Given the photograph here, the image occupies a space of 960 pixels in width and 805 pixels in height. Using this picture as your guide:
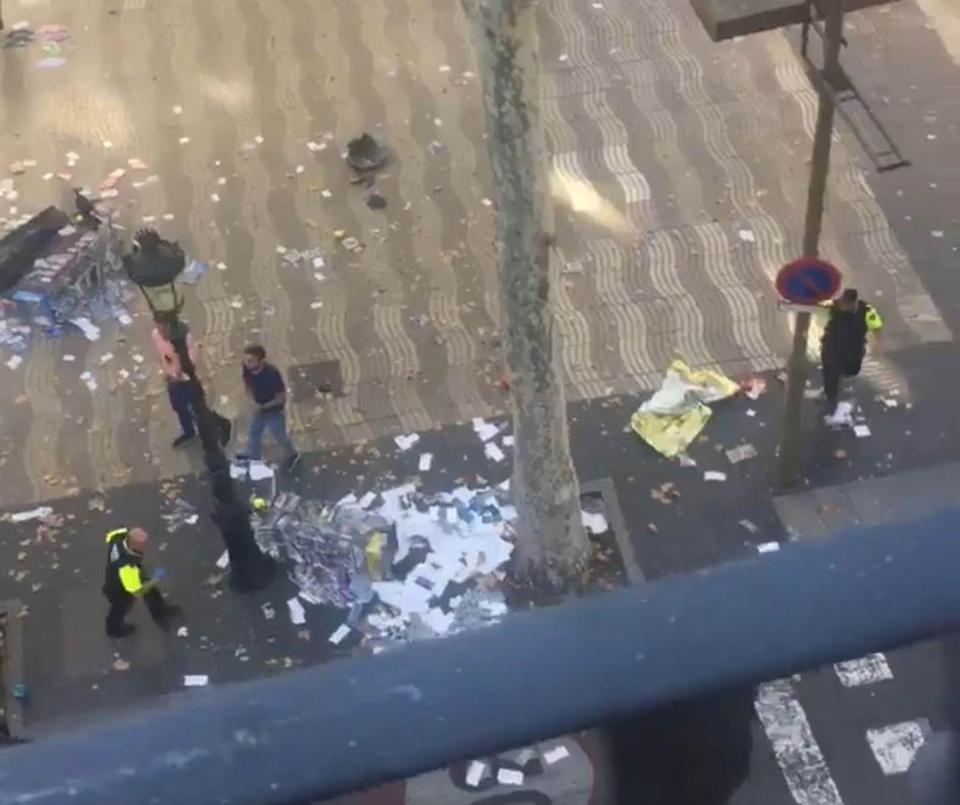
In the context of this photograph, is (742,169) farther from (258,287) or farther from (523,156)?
(523,156)

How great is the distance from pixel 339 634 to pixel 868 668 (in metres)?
7.41

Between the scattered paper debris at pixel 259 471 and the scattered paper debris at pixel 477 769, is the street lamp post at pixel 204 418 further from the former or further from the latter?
the scattered paper debris at pixel 477 769

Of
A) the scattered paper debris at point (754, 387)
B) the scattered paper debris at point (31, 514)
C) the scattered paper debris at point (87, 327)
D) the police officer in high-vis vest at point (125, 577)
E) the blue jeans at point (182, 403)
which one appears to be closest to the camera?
the police officer in high-vis vest at point (125, 577)

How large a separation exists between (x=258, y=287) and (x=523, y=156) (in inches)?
189

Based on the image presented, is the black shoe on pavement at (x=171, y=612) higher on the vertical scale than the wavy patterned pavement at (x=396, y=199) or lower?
lower

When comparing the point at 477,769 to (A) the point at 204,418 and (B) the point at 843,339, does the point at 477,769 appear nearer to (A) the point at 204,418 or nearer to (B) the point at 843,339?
(A) the point at 204,418

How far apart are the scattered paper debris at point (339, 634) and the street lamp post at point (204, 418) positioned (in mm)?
607

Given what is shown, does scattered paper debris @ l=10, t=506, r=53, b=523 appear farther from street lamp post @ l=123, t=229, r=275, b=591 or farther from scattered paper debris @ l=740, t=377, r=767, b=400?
scattered paper debris @ l=740, t=377, r=767, b=400

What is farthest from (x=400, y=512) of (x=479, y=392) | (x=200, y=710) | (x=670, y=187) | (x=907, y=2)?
(x=200, y=710)

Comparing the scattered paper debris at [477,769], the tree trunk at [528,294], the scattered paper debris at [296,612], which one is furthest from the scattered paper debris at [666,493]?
the scattered paper debris at [477,769]

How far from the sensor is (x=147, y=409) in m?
10.2

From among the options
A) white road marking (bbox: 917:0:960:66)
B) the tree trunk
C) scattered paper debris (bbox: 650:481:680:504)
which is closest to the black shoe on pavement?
the tree trunk

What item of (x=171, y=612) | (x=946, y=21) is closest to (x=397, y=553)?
(x=171, y=612)

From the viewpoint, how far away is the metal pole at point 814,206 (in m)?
7.28
